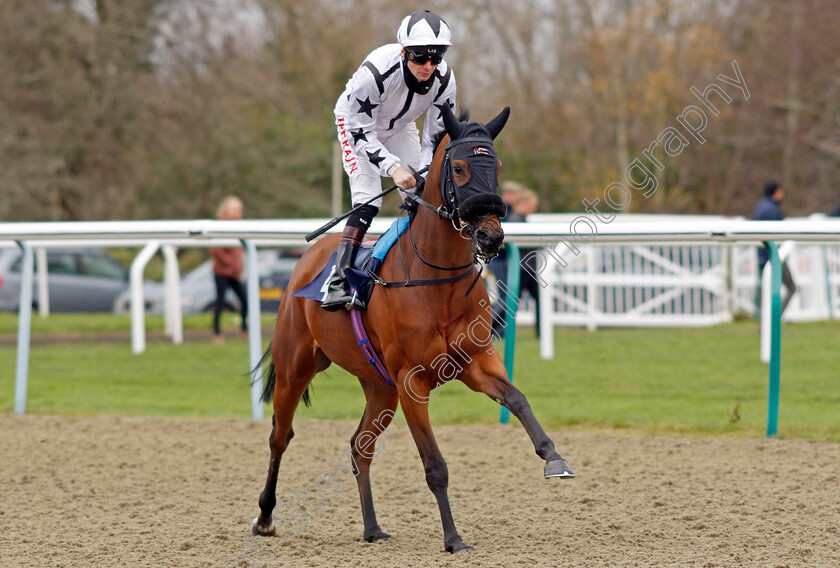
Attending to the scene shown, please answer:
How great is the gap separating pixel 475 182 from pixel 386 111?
3.49 feet

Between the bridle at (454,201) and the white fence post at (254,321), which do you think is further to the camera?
the white fence post at (254,321)

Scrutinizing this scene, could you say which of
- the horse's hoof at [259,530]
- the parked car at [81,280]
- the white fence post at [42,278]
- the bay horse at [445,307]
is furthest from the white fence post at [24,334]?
the parked car at [81,280]

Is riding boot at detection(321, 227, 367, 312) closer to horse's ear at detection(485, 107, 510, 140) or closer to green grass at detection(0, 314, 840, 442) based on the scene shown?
horse's ear at detection(485, 107, 510, 140)

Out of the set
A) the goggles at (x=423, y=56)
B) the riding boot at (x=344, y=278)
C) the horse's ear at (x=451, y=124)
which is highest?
the goggles at (x=423, y=56)

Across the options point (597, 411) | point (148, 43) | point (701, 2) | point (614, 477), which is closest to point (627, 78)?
point (701, 2)

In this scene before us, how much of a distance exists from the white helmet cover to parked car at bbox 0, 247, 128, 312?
50.9 feet

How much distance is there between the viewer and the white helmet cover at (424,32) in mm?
4656

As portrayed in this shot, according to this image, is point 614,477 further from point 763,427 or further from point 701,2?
point 701,2

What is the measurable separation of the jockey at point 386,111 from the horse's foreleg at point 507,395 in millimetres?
699

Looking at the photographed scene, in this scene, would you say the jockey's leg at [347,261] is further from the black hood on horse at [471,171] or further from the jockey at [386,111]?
the black hood on horse at [471,171]

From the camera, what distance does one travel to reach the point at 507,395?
444 cm

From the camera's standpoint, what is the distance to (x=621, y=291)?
49.2 ft

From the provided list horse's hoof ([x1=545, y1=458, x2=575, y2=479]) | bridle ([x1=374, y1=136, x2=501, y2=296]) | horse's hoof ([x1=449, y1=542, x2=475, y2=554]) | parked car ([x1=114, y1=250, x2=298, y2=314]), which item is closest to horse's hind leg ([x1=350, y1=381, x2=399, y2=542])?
horse's hoof ([x1=449, y1=542, x2=475, y2=554])

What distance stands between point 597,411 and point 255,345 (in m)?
2.76
